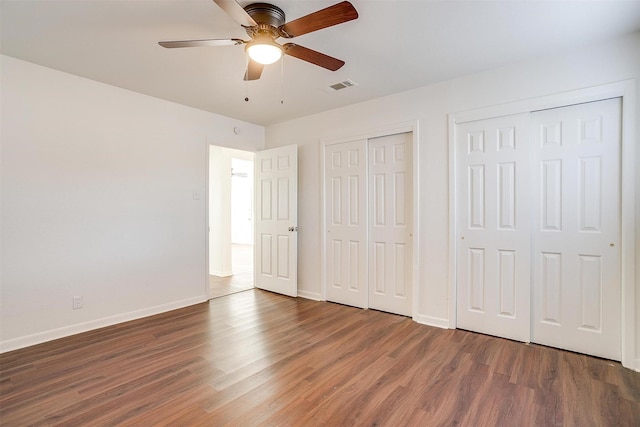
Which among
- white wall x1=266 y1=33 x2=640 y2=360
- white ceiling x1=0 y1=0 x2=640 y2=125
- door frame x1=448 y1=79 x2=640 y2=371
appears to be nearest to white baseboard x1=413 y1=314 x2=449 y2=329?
white wall x1=266 y1=33 x2=640 y2=360

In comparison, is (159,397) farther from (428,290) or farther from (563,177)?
(563,177)

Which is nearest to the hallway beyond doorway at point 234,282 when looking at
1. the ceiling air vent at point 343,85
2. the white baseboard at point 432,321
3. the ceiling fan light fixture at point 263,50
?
the white baseboard at point 432,321

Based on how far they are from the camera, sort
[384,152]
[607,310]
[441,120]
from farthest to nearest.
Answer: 1. [384,152]
2. [441,120]
3. [607,310]

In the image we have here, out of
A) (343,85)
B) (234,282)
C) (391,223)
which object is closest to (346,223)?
(391,223)

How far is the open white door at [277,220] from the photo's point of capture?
4.35 metres

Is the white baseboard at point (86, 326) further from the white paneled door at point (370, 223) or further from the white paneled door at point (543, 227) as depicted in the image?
the white paneled door at point (543, 227)

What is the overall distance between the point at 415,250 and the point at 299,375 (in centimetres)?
181

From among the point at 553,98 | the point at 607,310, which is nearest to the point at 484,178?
the point at 553,98

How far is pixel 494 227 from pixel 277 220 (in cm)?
281

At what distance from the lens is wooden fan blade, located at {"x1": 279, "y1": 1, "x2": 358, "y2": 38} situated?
5.35ft

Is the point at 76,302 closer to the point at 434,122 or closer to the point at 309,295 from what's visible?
the point at 309,295

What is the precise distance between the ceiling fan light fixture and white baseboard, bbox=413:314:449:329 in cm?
288

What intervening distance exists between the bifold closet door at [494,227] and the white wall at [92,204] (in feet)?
10.4

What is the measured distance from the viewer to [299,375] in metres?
2.27
